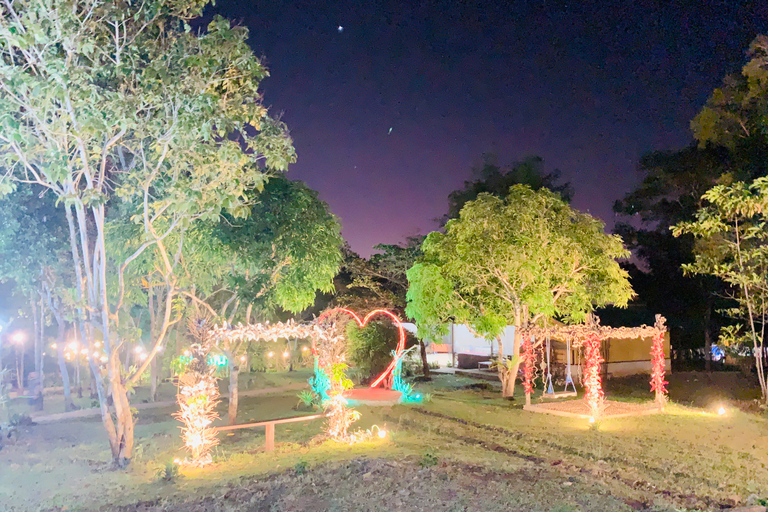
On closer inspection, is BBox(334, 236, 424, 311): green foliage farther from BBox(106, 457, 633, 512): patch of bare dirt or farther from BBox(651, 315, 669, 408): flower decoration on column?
BBox(106, 457, 633, 512): patch of bare dirt

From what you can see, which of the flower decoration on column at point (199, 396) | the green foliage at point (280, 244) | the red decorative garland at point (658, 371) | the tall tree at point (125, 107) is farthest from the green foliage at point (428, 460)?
the red decorative garland at point (658, 371)

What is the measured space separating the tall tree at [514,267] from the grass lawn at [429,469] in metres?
4.04

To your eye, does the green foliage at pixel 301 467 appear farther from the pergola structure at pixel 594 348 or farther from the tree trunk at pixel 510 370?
the tree trunk at pixel 510 370

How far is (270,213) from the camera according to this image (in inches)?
472

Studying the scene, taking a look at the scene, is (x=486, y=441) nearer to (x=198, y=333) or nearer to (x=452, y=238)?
(x=198, y=333)

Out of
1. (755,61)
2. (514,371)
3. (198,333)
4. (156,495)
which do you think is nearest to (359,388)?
(514,371)

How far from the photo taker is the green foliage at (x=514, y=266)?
15695 mm

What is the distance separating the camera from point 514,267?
51.8 ft

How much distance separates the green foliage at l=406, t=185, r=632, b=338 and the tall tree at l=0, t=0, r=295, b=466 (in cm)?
798

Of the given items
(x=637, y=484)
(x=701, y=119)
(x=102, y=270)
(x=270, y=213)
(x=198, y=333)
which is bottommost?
(x=637, y=484)

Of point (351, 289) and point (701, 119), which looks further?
point (351, 289)

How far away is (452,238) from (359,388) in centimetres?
615

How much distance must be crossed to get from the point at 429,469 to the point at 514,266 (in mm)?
A: 8556

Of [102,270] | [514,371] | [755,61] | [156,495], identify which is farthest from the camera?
→ [514,371]
